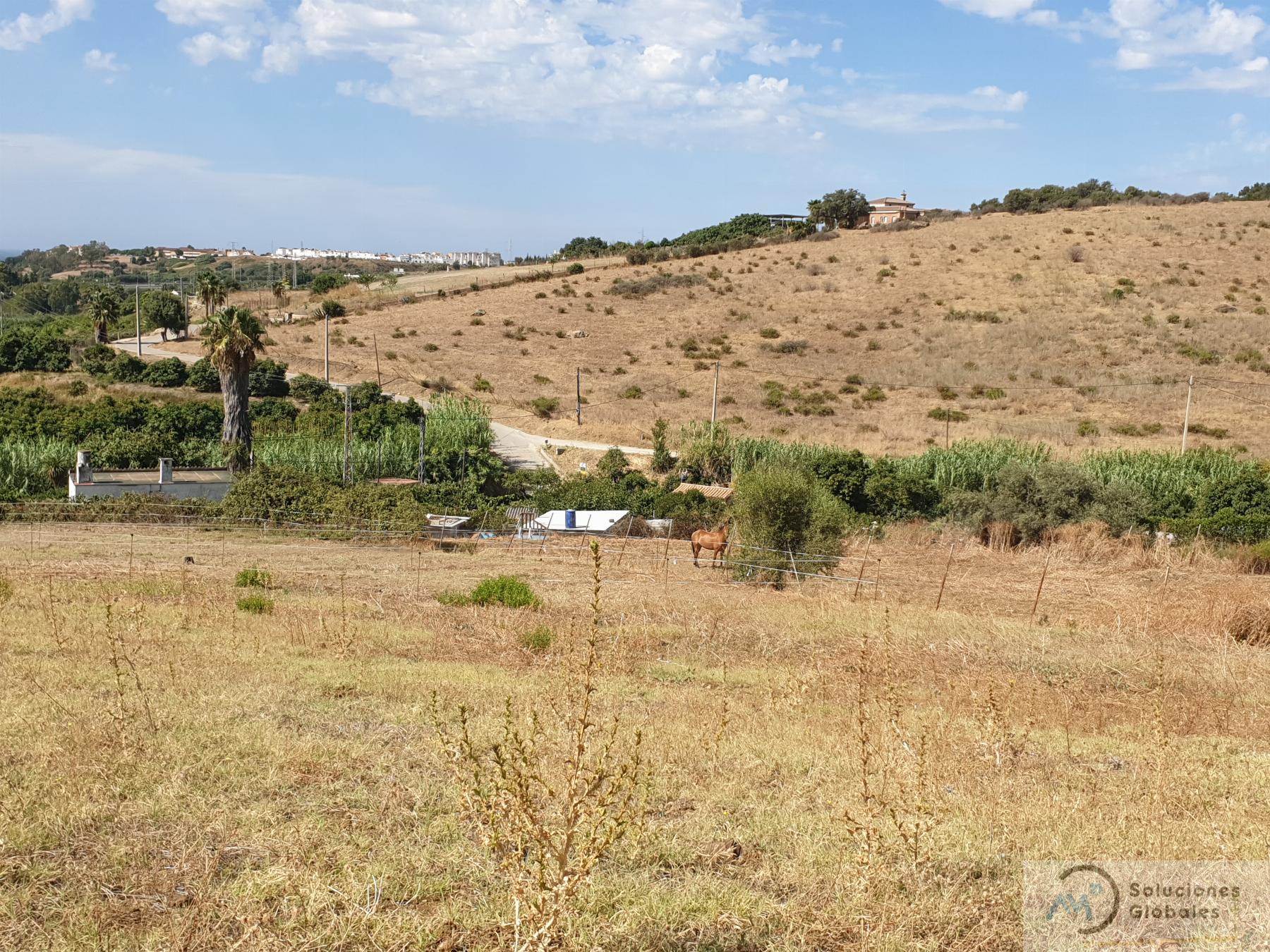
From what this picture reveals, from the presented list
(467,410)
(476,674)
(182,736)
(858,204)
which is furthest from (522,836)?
(858,204)

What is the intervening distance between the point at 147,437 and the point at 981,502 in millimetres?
28103

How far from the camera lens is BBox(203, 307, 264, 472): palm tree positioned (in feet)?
109

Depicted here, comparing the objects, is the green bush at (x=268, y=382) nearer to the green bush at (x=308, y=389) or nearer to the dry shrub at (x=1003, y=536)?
the green bush at (x=308, y=389)

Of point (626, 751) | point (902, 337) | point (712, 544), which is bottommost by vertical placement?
point (712, 544)

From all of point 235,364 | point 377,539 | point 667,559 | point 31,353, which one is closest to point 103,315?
point 31,353

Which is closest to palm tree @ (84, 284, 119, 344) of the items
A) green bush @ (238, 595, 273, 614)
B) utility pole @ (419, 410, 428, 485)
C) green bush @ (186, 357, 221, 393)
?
green bush @ (186, 357, 221, 393)

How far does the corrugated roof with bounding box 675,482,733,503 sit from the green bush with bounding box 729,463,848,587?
7.24 metres

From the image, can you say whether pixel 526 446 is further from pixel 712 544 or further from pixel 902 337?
pixel 902 337

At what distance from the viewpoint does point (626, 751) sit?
7.55 m

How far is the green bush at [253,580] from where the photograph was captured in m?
18.0

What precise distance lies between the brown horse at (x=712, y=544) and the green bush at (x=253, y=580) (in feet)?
28.6

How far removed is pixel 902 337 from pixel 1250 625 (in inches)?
1884

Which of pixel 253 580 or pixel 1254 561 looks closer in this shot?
pixel 253 580

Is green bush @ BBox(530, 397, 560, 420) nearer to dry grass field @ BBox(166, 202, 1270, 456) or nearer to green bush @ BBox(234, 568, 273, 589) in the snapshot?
dry grass field @ BBox(166, 202, 1270, 456)
